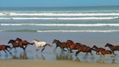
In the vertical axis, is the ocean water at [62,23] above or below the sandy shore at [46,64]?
above

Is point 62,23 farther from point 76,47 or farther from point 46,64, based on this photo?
point 46,64

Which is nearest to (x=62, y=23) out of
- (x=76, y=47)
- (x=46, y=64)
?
(x=76, y=47)

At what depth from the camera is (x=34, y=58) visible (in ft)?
42.3

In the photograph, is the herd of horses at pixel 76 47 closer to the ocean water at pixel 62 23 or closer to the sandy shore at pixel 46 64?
the sandy shore at pixel 46 64

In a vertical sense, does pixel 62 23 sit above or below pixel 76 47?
above

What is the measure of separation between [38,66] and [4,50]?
2.91 meters

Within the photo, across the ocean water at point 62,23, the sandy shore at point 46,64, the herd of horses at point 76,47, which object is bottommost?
the sandy shore at point 46,64

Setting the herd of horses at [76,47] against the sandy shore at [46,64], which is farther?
the herd of horses at [76,47]

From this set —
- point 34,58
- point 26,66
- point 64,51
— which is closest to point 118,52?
point 64,51

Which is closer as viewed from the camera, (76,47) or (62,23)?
(76,47)

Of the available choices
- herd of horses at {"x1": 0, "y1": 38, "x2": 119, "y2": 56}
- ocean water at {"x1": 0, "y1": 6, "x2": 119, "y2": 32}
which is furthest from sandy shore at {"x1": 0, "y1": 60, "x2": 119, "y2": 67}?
ocean water at {"x1": 0, "y1": 6, "x2": 119, "y2": 32}

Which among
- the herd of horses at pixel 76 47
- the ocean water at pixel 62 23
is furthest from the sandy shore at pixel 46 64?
the ocean water at pixel 62 23

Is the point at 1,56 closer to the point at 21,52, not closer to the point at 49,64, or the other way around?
the point at 21,52

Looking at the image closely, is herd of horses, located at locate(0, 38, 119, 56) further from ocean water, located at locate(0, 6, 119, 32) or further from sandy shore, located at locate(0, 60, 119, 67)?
ocean water, located at locate(0, 6, 119, 32)
